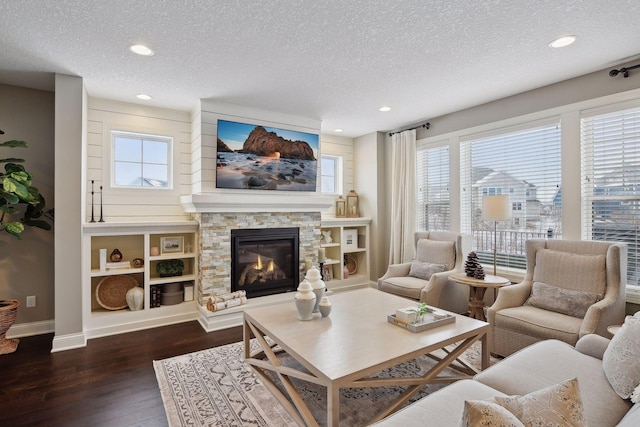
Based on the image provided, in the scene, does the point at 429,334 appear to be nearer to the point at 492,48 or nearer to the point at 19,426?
the point at 492,48

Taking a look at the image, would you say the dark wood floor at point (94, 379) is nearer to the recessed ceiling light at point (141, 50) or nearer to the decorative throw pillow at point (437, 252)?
the decorative throw pillow at point (437, 252)

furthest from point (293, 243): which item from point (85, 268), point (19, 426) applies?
point (19, 426)

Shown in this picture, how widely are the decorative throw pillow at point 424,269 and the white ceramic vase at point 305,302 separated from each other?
2.07 metres

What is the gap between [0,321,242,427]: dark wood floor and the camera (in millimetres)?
2104

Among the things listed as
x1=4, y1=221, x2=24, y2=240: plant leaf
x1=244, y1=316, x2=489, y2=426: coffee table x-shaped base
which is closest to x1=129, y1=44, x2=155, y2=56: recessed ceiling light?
x1=4, y1=221, x2=24, y2=240: plant leaf

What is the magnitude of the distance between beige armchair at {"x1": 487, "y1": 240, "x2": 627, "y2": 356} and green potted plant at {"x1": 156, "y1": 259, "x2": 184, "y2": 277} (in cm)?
346

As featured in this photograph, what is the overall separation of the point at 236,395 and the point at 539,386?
1.85m

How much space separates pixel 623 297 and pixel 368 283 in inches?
128

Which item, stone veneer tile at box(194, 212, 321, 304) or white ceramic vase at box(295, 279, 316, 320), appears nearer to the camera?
white ceramic vase at box(295, 279, 316, 320)

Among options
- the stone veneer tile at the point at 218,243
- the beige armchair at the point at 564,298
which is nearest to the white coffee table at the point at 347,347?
the beige armchair at the point at 564,298

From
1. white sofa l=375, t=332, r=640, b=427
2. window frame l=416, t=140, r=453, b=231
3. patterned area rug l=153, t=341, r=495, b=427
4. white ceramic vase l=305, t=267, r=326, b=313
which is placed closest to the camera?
white sofa l=375, t=332, r=640, b=427

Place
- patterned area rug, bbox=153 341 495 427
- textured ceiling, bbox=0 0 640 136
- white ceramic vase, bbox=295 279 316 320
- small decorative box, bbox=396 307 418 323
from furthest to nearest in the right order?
white ceramic vase, bbox=295 279 316 320 → small decorative box, bbox=396 307 418 323 → textured ceiling, bbox=0 0 640 136 → patterned area rug, bbox=153 341 495 427

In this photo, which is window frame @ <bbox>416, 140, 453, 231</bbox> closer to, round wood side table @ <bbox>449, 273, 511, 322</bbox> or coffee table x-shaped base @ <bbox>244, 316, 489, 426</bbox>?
round wood side table @ <bbox>449, 273, 511, 322</bbox>

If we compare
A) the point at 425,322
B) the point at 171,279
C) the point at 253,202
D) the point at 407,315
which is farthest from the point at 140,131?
the point at 425,322
